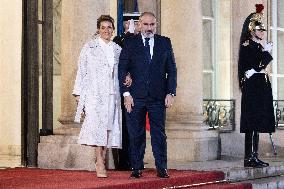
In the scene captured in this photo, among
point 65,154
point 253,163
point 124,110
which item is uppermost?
point 124,110

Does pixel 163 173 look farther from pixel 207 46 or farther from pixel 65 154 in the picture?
pixel 207 46

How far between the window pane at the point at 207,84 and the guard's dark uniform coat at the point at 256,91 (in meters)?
4.56

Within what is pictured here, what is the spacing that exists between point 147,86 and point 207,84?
660 cm

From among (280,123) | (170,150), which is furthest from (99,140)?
(280,123)

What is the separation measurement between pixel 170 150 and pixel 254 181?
9.53ft

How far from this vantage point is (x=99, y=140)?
9.34 m

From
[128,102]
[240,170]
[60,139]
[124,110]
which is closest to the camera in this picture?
[128,102]

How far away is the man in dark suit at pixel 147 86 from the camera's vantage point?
30.4 feet

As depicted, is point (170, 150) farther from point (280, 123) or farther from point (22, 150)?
point (280, 123)

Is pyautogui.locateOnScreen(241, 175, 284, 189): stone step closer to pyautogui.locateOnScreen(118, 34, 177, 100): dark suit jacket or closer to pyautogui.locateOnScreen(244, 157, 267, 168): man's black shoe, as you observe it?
pyautogui.locateOnScreen(244, 157, 267, 168): man's black shoe

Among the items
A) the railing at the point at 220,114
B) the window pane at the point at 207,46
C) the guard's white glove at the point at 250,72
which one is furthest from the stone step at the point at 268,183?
the window pane at the point at 207,46

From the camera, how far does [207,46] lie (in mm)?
15734

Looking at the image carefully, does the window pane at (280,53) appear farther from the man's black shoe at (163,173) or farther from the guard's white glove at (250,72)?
the man's black shoe at (163,173)

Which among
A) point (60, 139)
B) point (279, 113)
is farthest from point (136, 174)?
point (279, 113)
